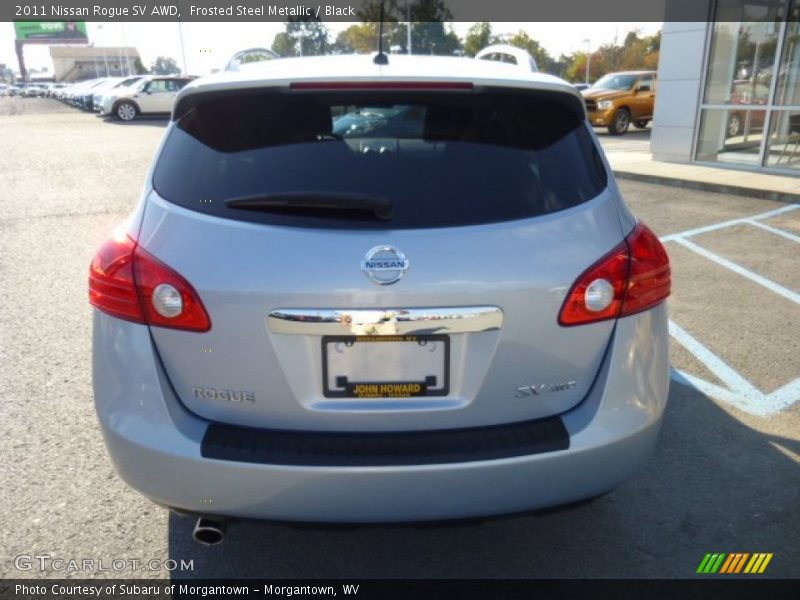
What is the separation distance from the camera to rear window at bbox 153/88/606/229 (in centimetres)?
205

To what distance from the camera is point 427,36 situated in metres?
54.4

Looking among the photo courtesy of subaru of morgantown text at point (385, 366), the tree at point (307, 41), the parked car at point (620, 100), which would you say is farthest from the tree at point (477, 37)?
the photo courtesy of subaru of morgantown text at point (385, 366)

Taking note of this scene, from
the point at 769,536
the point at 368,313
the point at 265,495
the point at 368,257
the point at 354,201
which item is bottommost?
the point at 769,536

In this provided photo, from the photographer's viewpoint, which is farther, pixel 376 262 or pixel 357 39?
pixel 357 39

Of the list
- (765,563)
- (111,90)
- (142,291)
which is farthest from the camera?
(111,90)

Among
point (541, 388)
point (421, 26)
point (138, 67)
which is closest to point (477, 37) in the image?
point (421, 26)

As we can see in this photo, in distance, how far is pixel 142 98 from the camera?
28.9 m

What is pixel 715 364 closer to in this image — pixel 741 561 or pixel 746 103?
pixel 741 561

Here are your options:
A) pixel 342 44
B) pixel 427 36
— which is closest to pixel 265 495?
pixel 427 36

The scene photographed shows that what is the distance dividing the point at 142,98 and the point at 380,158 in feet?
98.5

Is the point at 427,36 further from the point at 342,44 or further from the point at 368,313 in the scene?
the point at 368,313

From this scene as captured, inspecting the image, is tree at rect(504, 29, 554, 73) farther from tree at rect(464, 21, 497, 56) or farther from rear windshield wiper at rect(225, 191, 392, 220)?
rear windshield wiper at rect(225, 191, 392, 220)

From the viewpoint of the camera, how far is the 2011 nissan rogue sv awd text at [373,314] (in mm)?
1969

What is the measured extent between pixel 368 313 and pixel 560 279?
1.91 ft
